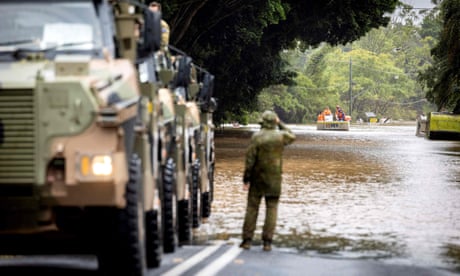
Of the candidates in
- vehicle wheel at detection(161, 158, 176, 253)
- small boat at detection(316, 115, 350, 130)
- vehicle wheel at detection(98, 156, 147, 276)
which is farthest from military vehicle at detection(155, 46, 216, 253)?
small boat at detection(316, 115, 350, 130)

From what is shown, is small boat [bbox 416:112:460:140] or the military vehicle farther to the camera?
small boat [bbox 416:112:460:140]

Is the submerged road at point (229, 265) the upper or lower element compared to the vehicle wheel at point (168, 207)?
lower

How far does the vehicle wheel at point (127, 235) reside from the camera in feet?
31.6

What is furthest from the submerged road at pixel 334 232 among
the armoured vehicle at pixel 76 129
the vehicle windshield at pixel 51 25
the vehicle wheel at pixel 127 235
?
the vehicle windshield at pixel 51 25

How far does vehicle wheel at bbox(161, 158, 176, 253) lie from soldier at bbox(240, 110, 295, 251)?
46.3 inches

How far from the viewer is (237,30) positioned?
4372 centimetres

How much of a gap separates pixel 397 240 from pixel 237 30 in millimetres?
29385

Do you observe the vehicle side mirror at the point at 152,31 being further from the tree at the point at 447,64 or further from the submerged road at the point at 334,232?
the tree at the point at 447,64

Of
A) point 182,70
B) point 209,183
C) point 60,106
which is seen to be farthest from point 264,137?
point 60,106

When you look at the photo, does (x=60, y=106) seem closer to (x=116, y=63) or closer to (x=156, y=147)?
(x=116, y=63)

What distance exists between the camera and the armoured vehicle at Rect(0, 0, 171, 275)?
9.10 meters

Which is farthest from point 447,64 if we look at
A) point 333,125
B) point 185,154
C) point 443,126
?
point 185,154

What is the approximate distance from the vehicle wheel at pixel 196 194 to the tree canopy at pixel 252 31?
1439cm

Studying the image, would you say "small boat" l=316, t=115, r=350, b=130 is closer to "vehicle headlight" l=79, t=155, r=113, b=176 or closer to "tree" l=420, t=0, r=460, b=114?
"tree" l=420, t=0, r=460, b=114
